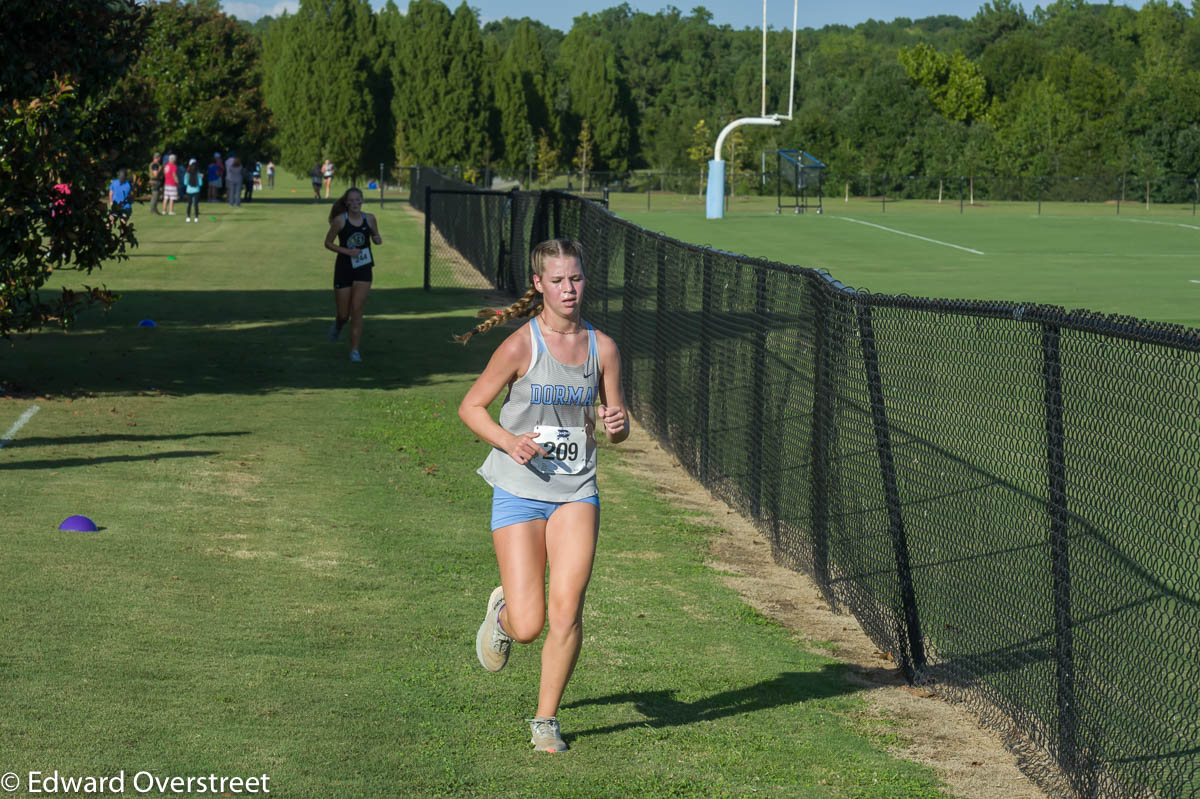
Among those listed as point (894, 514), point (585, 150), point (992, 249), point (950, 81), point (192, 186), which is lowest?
point (992, 249)

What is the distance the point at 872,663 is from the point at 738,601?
3.65ft

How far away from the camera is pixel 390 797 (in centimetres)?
506

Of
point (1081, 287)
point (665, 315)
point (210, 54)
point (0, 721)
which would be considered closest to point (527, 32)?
point (210, 54)

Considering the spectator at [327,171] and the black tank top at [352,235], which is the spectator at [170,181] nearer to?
the spectator at [327,171]

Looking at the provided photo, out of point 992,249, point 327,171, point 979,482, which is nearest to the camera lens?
point 979,482

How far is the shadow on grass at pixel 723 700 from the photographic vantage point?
19.7 ft

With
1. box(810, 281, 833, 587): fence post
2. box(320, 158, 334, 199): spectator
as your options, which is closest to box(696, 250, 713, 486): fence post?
box(810, 281, 833, 587): fence post

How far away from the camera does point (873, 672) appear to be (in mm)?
6961

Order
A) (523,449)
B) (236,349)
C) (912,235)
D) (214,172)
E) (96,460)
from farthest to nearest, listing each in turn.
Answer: (214,172)
(912,235)
(236,349)
(96,460)
(523,449)

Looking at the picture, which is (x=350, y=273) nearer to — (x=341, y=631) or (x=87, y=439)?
(x=87, y=439)

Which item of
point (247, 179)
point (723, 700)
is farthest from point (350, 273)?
point (247, 179)

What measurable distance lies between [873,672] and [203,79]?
57.4m

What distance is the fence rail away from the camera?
514 centimetres

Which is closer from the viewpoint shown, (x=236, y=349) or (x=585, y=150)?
(x=236, y=349)
